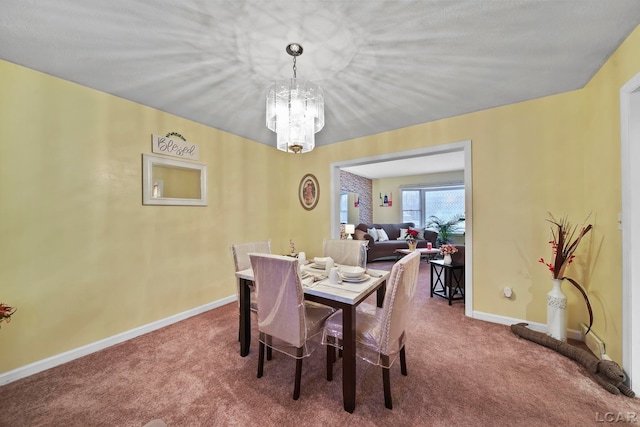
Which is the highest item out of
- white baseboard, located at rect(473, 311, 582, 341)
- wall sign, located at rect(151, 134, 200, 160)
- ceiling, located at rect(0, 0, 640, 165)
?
ceiling, located at rect(0, 0, 640, 165)

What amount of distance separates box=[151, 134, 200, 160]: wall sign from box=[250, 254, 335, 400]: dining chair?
73.5 inches

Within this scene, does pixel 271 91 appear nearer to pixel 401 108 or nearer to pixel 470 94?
pixel 401 108

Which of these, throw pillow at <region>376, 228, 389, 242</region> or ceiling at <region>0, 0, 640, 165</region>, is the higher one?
ceiling at <region>0, 0, 640, 165</region>

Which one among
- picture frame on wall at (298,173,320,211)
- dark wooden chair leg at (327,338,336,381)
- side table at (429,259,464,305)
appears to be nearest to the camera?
dark wooden chair leg at (327,338,336,381)

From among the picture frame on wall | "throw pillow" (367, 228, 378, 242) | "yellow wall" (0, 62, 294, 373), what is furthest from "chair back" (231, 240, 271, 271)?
"throw pillow" (367, 228, 378, 242)

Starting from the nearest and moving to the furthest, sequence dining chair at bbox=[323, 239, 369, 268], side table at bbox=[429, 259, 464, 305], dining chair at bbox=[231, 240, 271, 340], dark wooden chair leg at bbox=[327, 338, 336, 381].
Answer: dark wooden chair leg at bbox=[327, 338, 336, 381], dining chair at bbox=[231, 240, 271, 340], dining chair at bbox=[323, 239, 369, 268], side table at bbox=[429, 259, 464, 305]

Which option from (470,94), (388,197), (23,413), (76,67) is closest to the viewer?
(23,413)

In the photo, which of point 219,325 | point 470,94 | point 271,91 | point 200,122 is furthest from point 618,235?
point 200,122

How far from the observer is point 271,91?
1896 millimetres

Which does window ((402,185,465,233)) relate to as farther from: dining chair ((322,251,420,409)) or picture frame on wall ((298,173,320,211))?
dining chair ((322,251,420,409))

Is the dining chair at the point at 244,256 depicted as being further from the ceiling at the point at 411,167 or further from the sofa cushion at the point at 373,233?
the sofa cushion at the point at 373,233

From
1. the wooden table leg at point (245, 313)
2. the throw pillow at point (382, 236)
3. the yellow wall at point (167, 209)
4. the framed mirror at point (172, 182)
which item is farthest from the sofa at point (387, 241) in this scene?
the wooden table leg at point (245, 313)

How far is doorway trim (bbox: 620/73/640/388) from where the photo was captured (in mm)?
1567

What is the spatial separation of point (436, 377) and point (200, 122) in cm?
357
